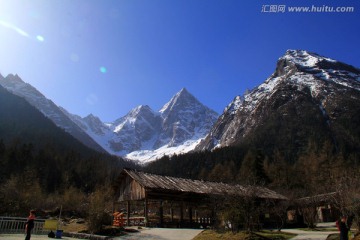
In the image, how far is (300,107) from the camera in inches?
5133

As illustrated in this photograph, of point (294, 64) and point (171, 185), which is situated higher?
point (294, 64)

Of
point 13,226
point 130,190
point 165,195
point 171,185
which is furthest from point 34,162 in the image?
point 13,226

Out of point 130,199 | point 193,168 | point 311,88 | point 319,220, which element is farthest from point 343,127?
point 130,199

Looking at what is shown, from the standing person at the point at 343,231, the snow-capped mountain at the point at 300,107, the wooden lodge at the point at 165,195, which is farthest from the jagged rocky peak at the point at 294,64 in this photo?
the standing person at the point at 343,231

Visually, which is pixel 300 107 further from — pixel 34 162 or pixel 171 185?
pixel 171 185

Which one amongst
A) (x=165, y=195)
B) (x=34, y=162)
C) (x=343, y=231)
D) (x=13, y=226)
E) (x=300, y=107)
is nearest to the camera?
(x=343, y=231)

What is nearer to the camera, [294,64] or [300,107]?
[300,107]

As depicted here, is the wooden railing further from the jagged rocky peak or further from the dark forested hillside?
the jagged rocky peak

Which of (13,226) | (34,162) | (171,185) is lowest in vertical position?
(13,226)

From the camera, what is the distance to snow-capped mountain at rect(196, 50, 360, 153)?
372ft

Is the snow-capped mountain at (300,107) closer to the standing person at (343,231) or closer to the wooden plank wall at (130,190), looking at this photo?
the wooden plank wall at (130,190)

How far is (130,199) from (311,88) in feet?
421

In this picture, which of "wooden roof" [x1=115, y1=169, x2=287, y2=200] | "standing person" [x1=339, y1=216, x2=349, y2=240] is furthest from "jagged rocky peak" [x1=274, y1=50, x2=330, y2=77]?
"standing person" [x1=339, y1=216, x2=349, y2=240]

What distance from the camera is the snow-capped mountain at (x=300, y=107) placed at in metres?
113
